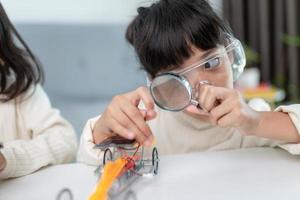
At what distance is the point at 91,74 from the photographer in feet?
5.94

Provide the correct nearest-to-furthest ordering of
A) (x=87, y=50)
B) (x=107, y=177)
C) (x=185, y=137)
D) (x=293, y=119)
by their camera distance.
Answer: (x=107, y=177), (x=293, y=119), (x=185, y=137), (x=87, y=50)

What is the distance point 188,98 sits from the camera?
0.57 metres

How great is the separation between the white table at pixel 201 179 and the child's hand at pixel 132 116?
58 mm

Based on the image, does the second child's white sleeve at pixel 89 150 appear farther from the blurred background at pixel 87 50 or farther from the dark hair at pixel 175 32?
the blurred background at pixel 87 50

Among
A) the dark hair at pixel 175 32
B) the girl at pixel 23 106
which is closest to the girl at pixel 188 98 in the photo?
the dark hair at pixel 175 32

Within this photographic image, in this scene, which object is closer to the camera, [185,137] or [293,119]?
[293,119]

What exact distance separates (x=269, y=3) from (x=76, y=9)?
122 centimetres

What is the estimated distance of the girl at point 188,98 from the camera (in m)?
0.58

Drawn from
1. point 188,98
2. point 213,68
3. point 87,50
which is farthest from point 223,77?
point 87,50

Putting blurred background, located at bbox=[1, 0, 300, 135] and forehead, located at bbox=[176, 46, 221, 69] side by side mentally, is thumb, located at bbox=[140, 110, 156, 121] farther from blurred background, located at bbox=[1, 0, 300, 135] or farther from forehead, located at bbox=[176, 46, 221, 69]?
blurred background, located at bbox=[1, 0, 300, 135]

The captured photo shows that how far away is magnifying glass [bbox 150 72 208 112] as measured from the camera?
562 millimetres

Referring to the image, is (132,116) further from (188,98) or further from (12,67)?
(12,67)

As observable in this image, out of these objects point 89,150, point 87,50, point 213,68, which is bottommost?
point 87,50

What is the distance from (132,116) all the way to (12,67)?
0.39 m
